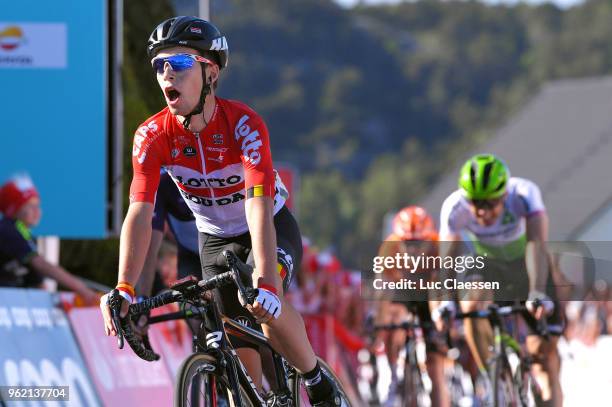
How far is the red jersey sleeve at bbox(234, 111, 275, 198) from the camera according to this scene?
6.25m

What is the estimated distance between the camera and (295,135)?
13712 centimetres

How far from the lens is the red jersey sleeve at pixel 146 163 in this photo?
249 inches

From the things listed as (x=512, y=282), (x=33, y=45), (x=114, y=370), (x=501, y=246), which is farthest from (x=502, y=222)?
(x=33, y=45)

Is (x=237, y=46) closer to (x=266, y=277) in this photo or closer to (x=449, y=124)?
(x=449, y=124)

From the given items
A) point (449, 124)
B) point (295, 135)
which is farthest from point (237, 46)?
point (449, 124)

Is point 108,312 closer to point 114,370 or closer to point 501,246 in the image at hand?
point 114,370

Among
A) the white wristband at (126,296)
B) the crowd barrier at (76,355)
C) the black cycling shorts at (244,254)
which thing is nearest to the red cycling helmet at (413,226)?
the crowd barrier at (76,355)

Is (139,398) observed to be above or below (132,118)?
below

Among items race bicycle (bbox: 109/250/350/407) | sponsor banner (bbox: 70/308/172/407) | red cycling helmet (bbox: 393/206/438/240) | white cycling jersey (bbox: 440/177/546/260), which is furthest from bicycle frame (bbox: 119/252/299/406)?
red cycling helmet (bbox: 393/206/438/240)

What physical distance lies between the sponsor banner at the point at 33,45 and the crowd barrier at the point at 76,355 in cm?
223

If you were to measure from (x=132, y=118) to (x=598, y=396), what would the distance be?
5040 millimetres

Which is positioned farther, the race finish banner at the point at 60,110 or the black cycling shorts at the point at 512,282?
the race finish banner at the point at 60,110

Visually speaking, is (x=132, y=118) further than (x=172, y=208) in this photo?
Yes

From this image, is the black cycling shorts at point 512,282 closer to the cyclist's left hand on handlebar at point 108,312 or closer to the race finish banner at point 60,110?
the race finish banner at point 60,110
